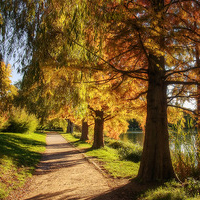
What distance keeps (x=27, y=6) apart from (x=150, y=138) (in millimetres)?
4878

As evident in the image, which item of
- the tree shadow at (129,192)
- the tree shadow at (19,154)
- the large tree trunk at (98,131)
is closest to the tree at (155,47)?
the tree shadow at (129,192)

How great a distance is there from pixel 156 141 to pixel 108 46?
328cm

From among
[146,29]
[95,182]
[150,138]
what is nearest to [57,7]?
[146,29]

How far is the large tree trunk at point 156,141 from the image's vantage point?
561cm

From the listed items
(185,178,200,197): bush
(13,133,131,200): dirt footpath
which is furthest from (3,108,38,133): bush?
(185,178,200,197): bush

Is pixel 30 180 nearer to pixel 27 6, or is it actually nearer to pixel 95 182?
pixel 95 182

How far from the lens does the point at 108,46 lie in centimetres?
505

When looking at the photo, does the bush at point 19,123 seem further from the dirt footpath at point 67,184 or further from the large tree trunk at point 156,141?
the large tree trunk at point 156,141

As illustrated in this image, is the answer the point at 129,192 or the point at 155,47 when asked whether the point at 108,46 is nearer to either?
the point at 155,47

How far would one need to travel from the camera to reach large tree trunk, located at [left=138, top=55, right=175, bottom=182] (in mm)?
5609

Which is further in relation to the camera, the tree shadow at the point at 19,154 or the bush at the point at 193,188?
the tree shadow at the point at 19,154

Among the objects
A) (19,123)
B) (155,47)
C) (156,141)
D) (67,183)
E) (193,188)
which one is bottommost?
(67,183)

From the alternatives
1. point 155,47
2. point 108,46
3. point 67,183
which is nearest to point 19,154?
point 67,183

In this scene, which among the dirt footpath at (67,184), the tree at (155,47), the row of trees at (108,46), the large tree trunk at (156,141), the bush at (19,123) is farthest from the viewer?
the bush at (19,123)
